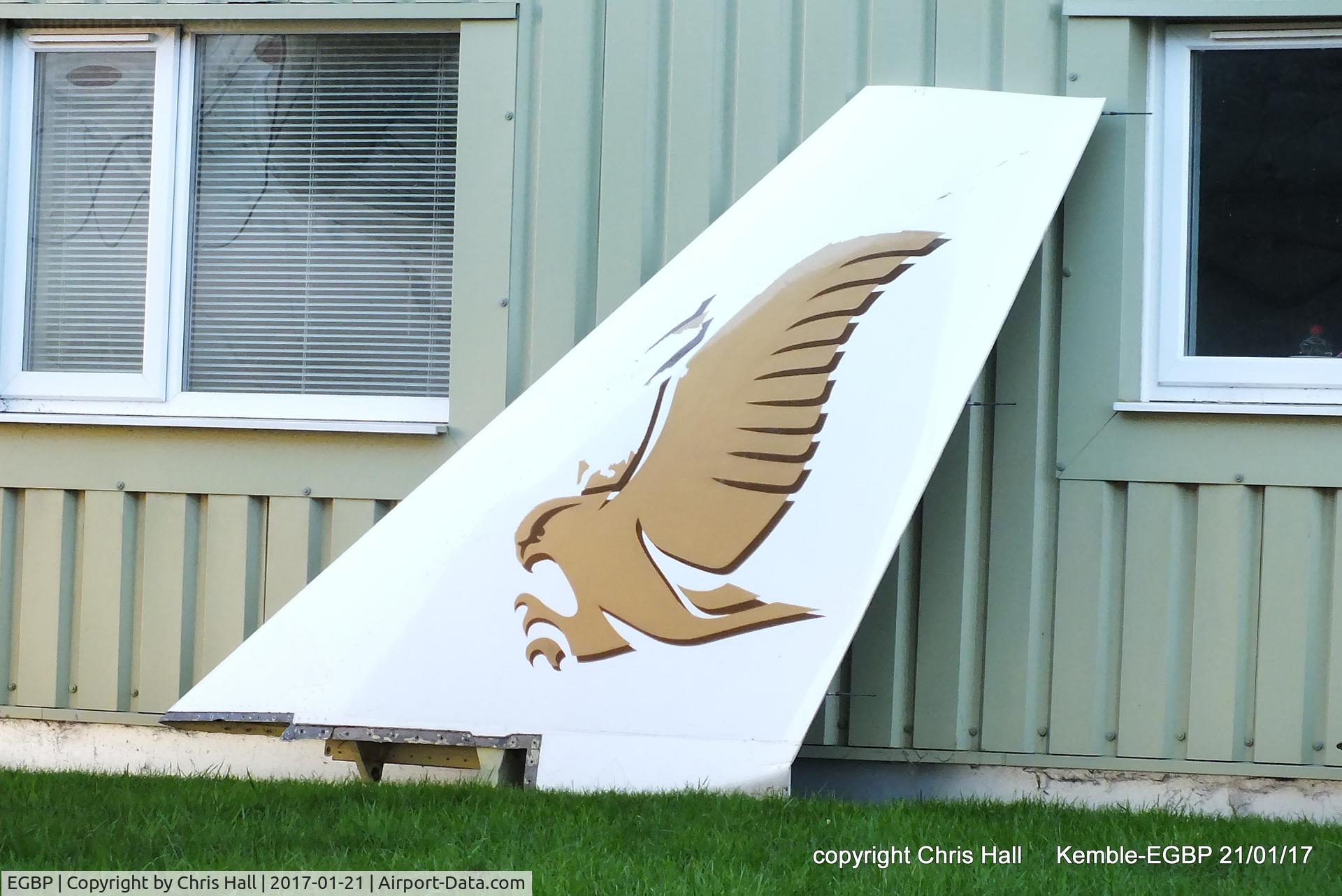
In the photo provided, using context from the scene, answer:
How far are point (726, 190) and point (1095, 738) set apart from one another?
6.51 feet

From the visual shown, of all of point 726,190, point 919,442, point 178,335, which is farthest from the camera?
point 178,335

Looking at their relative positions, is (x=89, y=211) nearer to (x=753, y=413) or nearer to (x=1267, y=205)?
(x=753, y=413)

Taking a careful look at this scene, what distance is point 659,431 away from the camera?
8.71 ft

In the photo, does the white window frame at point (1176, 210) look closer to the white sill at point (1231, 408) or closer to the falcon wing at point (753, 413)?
the white sill at point (1231, 408)

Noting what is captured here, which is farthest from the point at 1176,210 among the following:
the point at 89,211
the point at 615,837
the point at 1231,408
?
the point at 89,211

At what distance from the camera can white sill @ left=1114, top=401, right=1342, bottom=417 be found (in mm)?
3217

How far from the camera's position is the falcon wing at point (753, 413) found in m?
2.60

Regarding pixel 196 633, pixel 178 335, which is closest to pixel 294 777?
pixel 196 633

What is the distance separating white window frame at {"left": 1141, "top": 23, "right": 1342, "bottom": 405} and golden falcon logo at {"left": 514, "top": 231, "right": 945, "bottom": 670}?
3.62 ft

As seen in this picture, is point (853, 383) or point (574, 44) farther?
point (574, 44)

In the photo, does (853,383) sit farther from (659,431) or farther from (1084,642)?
(1084,642)

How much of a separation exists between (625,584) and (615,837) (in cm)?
55

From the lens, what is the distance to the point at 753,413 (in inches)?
105
